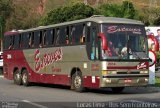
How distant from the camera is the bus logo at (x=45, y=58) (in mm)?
24138

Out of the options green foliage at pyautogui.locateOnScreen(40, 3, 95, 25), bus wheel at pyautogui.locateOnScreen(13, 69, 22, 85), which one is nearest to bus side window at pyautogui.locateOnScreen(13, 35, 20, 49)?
bus wheel at pyautogui.locateOnScreen(13, 69, 22, 85)

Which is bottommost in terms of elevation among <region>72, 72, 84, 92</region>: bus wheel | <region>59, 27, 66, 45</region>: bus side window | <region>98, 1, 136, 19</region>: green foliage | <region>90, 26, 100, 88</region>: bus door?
<region>72, 72, 84, 92</region>: bus wheel

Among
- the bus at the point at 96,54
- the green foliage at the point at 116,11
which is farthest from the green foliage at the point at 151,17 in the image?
the bus at the point at 96,54

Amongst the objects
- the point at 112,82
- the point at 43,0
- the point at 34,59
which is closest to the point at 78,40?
the point at 112,82

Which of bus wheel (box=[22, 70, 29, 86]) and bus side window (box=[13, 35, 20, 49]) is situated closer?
bus wheel (box=[22, 70, 29, 86])

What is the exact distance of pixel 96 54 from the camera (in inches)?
818

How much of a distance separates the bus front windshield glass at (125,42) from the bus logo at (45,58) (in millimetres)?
3811

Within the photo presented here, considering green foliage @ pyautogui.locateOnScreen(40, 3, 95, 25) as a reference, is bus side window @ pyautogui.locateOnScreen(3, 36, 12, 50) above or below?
below

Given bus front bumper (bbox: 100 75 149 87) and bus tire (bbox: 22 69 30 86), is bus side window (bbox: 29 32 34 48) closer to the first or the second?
bus tire (bbox: 22 69 30 86)

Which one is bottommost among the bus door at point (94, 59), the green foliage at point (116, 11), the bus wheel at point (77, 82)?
the bus wheel at point (77, 82)

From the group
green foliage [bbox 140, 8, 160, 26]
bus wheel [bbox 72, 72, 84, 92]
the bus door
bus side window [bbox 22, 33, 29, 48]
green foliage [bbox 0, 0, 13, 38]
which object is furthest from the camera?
green foliage [bbox 140, 8, 160, 26]

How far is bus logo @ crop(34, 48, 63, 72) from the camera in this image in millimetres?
24138

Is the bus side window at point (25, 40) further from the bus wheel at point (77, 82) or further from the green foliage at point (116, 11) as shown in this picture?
the green foliage at point (116, 11)

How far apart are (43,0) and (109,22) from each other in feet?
374
